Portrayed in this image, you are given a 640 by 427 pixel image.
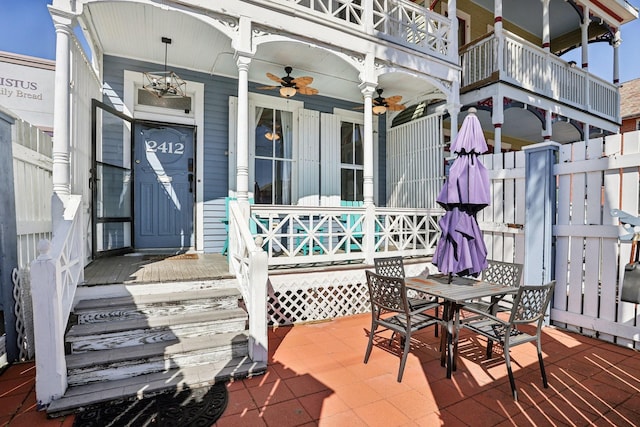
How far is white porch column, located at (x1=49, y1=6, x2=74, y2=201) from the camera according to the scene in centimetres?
339

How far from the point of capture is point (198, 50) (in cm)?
519

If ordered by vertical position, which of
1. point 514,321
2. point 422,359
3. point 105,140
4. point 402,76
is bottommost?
point 422,359


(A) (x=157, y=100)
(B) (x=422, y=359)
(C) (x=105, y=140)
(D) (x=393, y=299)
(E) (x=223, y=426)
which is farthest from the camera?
(A) (x=157, y=100)

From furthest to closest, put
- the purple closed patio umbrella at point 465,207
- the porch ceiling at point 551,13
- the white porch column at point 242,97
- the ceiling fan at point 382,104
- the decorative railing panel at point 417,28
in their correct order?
the porch ceiling at point 551,13
the ceiling fan at point 382,104
the decorative railing panel at point 417,28
the white porch column at point 242,97
the purple closed patio umbrella at point 465,207

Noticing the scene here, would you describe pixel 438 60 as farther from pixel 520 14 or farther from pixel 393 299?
pixel 520 14

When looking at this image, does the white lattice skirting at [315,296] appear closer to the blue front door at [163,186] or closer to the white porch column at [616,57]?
the blue front door at [163,186]

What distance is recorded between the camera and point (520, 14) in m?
9.23

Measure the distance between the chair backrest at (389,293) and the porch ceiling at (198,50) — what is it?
350 cm

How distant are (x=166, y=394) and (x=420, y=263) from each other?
406 centimetres

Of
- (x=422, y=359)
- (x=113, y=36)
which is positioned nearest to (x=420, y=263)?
(x=422, y=359)

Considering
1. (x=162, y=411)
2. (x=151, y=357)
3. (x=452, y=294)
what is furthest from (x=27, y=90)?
(x=452, y=294)

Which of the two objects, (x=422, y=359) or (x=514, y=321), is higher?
(x=514, y=321)

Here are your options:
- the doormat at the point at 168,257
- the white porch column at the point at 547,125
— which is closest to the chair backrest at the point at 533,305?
the doormat at the point at 168,257

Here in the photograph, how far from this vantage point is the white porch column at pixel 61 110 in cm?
339
